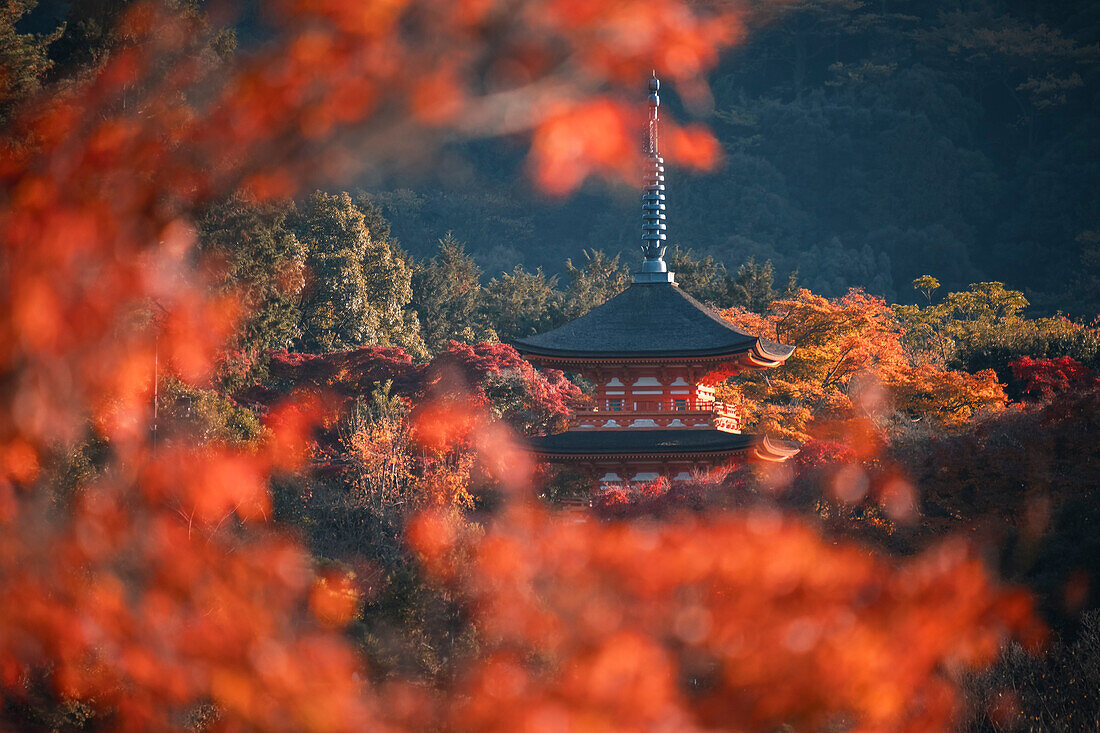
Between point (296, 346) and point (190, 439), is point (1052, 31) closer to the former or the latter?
point (296, 346)

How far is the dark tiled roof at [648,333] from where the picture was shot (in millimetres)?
17703

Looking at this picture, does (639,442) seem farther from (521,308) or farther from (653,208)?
(521,308)

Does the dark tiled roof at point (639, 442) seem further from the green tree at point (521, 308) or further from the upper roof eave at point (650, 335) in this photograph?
the green tree at point (521, 308)

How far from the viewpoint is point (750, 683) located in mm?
11711

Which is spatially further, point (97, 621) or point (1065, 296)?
point (1065, 296)

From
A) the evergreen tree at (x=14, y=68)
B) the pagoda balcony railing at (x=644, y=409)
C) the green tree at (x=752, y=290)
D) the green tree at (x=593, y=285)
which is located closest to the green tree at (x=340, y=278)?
the green tree at (x=593, y=285)

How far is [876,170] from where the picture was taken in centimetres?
7012

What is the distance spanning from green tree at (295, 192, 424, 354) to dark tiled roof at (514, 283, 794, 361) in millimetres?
19087

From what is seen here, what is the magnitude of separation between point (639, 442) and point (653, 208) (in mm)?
5080

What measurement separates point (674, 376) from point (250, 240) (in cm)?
1169

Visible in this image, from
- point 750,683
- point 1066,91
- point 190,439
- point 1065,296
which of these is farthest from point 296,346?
point 1066,91

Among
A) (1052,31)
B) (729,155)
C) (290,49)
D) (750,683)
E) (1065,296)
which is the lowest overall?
(750,683)

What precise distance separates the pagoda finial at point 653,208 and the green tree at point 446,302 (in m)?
23.4

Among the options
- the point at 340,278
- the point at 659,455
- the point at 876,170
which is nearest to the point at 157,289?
the point at 659,455
